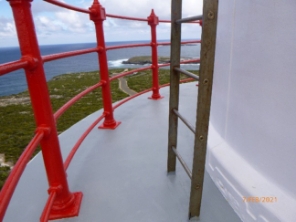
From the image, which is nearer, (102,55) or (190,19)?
(190,19)

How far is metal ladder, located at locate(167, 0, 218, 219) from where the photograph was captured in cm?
88

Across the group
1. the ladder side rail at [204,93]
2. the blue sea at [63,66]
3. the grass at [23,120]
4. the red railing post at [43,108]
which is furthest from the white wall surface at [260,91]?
the blue sea at [63,66]

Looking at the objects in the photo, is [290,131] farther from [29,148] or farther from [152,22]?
[152,22]

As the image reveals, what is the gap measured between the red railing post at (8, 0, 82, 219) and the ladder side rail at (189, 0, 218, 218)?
2.13ft

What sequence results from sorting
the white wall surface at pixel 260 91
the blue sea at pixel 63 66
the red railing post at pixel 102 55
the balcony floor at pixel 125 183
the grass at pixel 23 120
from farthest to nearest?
the blue sea at pixel 63 66 < the grass at pixel 23 120 < the red railing post at pixel 102 55 < the balcony floor at pixel 125 183 < the white wall surface at pixel 260 91

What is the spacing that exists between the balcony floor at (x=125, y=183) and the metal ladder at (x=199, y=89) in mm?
133

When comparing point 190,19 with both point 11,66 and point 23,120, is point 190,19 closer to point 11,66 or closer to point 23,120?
point 11,66

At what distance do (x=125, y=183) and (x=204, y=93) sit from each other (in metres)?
0.82

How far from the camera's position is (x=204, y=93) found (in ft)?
3.18

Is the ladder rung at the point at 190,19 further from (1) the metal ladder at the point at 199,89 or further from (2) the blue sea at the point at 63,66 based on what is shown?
(2) the blue sea at the point at 63,66

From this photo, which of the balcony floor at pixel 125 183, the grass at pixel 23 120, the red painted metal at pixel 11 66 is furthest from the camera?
the grass at pixel 23 120

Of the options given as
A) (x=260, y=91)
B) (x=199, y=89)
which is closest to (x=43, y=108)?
(x=199, y=89)

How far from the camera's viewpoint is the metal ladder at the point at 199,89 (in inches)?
34.8

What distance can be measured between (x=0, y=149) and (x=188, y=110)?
7183mm
